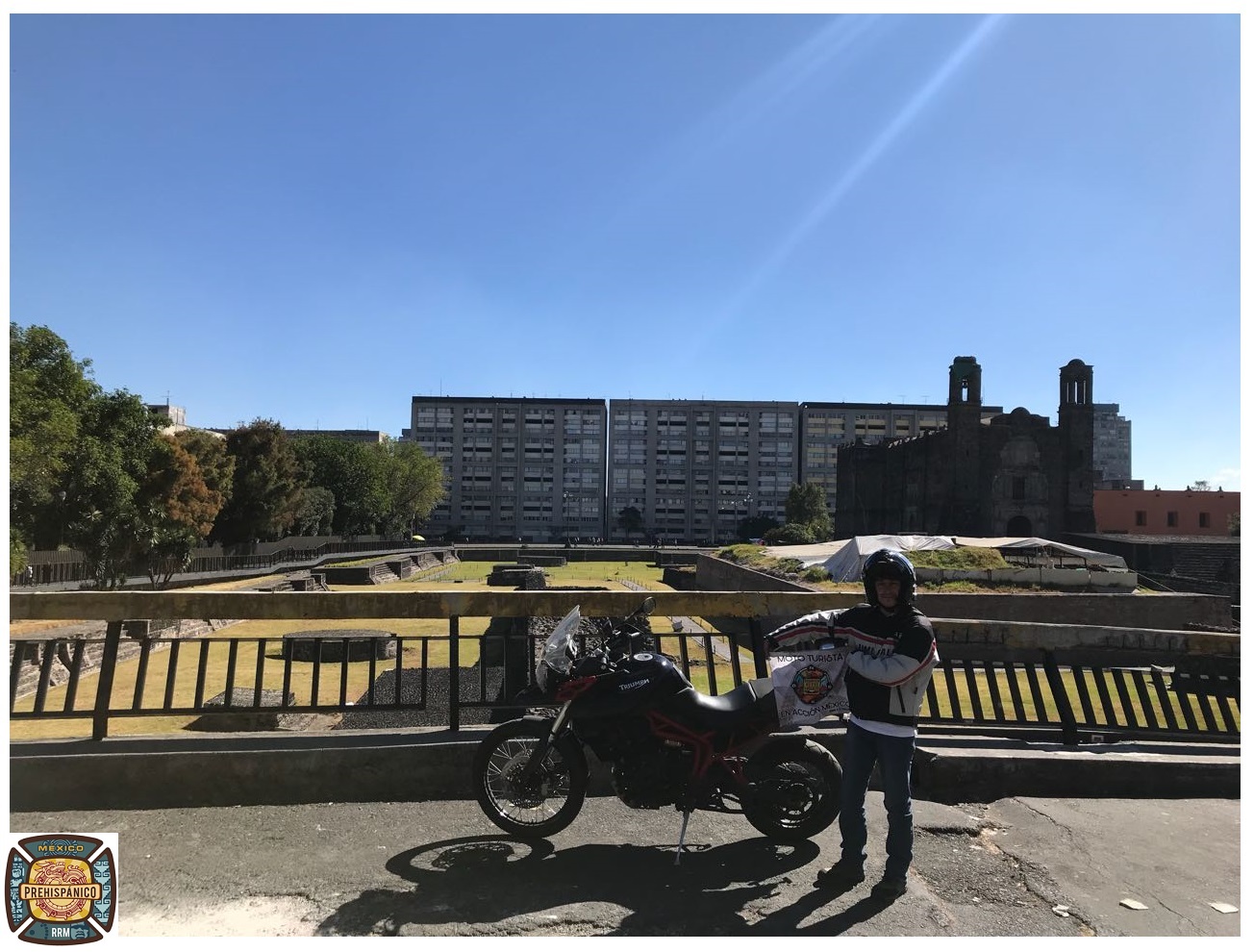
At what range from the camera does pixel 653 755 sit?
3.89 meters

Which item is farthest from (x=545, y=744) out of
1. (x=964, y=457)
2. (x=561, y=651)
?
(x=964, y=457)

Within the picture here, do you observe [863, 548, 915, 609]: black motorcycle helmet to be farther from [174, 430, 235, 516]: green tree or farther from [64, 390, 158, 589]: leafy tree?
[174, 430, 235, 516]: green tree

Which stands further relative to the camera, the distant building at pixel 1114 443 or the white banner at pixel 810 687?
the distant building at pixel 1114 443

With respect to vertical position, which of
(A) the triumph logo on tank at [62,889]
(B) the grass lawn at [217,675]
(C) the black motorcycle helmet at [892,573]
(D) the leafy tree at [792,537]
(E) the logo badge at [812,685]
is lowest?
(B) the grass lawn at [217,675]

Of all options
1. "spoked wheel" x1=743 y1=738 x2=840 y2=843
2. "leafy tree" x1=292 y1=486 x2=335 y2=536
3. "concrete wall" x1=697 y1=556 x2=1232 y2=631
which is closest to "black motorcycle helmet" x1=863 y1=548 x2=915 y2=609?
"spoked wheel" x1=743 y1=738 x2=840 y2=843

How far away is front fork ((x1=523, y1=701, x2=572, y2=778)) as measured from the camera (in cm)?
395

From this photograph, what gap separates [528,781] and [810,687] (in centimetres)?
147

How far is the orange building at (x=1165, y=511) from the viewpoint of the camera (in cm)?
6975

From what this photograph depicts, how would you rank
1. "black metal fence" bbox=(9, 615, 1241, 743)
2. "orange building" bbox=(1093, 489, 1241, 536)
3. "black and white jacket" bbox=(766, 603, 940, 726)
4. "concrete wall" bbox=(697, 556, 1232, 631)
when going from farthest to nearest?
"orange building" bbox=(1093, 489, 1241, 536), "concrete wall" bbox=(697, 556, 1232, 631), "black metal fence" bbox=(9, 615, 1241, 743), "black and white jacket" bbox=(766, 603, 940, 726)

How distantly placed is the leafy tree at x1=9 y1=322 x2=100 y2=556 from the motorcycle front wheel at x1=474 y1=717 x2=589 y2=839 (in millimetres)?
20826

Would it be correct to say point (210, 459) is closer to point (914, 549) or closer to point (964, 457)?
point (914, 549)

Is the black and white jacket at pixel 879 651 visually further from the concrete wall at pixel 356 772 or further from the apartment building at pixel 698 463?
A: the apartment building at pixel 698 463

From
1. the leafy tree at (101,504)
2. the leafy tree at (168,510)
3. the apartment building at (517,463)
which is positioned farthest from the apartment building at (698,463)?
the leafy tree at (101,504)
